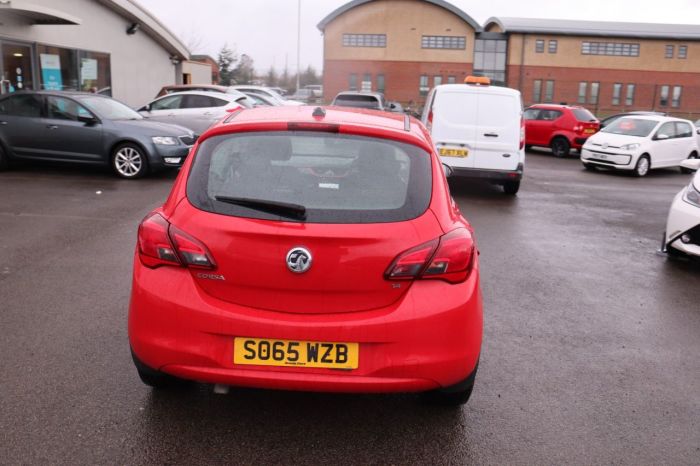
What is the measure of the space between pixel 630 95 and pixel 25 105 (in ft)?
188

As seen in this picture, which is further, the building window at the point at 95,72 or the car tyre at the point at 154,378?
the building window at the point at 95,72

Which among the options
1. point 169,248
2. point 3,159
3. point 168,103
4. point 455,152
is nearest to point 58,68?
point 168,103

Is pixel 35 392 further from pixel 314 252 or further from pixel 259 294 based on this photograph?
pixel 314 252

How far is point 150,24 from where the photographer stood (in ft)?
75.8

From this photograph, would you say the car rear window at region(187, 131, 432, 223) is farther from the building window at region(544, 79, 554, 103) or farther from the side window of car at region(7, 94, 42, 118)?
the building window at region(544, 79, 554, 103)

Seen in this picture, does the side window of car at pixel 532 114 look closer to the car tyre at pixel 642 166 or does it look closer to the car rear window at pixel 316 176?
the car tyre at pixel 642 166

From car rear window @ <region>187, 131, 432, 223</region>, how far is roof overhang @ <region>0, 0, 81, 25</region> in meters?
13.7

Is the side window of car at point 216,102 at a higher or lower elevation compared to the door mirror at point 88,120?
higher

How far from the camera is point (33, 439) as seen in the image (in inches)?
122

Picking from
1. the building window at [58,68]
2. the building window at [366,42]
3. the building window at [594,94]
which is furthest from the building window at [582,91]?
the building window at [58,68]

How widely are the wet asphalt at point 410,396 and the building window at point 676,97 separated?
58916mm

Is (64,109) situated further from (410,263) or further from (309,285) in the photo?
(410,263)

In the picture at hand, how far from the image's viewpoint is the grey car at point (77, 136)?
465 inches

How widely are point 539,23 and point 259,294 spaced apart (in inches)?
2561
